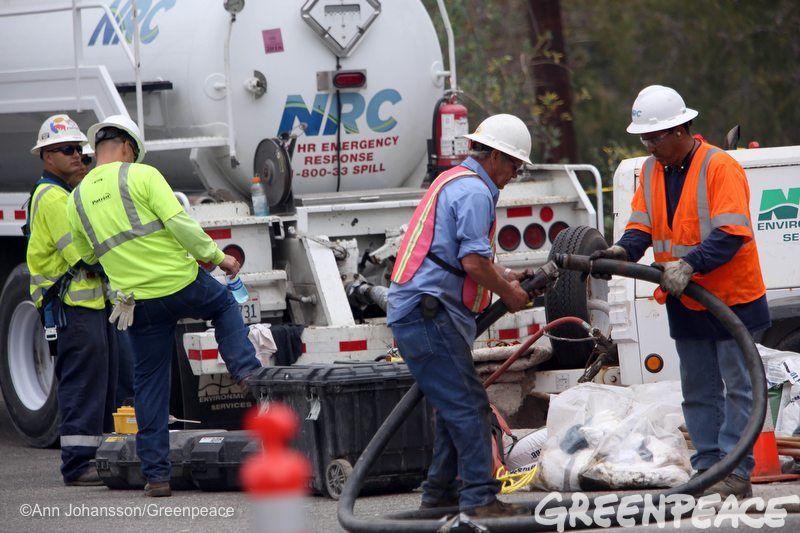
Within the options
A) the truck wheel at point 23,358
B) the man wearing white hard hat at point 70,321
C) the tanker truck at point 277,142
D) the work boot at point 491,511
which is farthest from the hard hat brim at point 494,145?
the truck wheel at point 23,358

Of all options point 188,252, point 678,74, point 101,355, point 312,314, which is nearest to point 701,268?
point 188,252

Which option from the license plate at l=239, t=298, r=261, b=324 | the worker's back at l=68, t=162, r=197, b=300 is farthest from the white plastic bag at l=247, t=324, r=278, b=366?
the worker's back at l=68, t=162, r=197, b=300

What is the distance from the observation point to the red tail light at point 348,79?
8758 mm

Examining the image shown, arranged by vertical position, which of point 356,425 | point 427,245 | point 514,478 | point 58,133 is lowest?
point 514,478

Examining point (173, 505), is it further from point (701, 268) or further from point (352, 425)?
point (701, 268)

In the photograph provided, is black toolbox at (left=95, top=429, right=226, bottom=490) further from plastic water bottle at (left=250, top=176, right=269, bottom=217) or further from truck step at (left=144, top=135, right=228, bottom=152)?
truck step at (left=144, top=135, right=228, bottom=152)

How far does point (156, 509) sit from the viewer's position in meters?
6.56

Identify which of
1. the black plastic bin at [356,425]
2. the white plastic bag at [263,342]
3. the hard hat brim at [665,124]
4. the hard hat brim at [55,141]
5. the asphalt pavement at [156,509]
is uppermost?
the hard hat brim at [55,141]

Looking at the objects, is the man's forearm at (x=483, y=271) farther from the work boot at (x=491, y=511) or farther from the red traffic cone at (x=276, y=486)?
the red traffic cone at (x=276, y=486)

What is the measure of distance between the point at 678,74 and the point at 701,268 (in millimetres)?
15206

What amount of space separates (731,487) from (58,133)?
14.1ft

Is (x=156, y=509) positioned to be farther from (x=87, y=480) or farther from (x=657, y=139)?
(x=657, y=139)

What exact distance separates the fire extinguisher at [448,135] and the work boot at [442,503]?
142 inches

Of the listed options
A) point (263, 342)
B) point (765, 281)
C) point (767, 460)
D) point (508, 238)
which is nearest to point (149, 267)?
point (263, 342)
